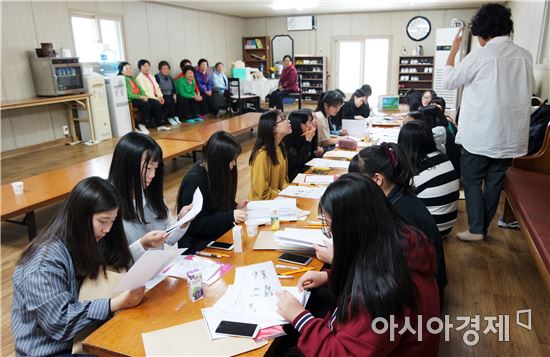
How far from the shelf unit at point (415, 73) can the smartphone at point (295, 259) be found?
31.5ft

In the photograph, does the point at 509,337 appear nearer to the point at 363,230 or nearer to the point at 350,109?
the point at 363,230

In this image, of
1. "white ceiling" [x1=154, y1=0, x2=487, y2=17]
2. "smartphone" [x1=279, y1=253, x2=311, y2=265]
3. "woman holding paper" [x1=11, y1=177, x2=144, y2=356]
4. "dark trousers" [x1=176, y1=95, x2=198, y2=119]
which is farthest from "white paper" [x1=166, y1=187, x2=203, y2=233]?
"white ceiling" [x1=154, y1=0, x2=487, y2=17]

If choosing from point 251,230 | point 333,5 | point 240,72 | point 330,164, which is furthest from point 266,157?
point 240,72

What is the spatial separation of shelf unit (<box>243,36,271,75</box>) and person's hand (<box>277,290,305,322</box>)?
1125 cm

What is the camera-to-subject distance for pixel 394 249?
105 centimetres

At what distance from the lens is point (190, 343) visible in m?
1.16

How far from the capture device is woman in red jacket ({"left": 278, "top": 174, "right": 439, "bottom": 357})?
1.01 meters

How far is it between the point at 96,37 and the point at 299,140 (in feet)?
19.0

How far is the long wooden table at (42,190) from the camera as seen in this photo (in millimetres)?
2814

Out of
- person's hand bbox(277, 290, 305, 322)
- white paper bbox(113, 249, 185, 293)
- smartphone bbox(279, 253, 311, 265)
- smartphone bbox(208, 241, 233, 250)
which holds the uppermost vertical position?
white paper bbox(113, 249, 185, 293)

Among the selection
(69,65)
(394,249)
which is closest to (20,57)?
(69,65)

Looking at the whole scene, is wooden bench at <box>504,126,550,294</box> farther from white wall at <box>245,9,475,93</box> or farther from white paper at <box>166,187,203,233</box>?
white wall at <box>245,9,475,93</box>

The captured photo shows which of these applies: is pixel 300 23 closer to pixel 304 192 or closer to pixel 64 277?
pixel 304 192

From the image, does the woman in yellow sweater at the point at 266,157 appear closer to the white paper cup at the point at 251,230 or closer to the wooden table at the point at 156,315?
the white paper cup at the point at 251,230
